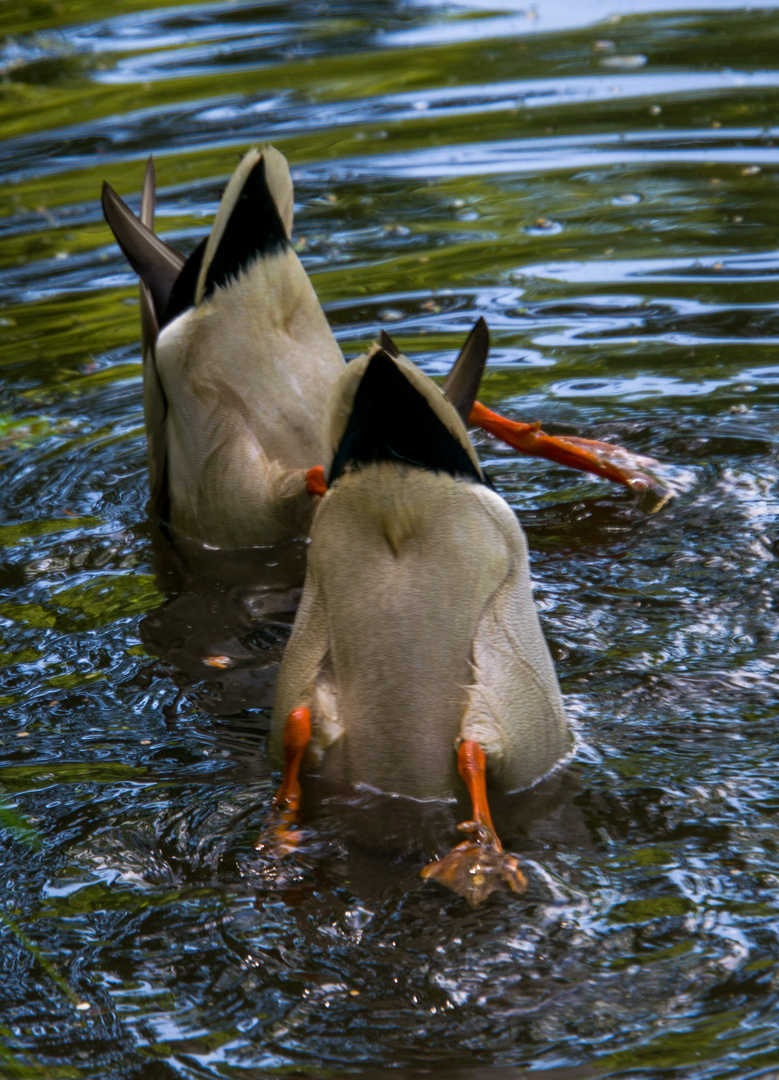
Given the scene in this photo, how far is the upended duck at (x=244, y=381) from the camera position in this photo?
4297 mm

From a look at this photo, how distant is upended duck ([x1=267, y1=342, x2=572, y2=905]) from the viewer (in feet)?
9.79

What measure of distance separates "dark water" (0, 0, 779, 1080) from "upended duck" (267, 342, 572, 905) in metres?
0.18

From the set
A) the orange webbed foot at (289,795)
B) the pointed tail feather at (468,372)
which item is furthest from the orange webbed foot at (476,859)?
the pointed tail feather at (468,372)

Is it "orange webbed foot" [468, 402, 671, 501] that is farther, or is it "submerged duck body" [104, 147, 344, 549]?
"orange webbed foot" [468, 402, 671, 501]

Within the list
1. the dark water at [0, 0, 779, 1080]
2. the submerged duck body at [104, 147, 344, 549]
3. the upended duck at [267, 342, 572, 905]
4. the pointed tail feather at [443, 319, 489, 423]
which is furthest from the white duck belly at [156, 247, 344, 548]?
the upended duck at [267, 342, 572, 905]

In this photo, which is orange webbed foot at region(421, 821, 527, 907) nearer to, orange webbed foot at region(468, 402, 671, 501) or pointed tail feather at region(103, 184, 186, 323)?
orange webbed foot at region(468, 402, 671, 501)

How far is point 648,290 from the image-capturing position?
5.96m

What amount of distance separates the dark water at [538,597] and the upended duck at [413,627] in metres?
0.18

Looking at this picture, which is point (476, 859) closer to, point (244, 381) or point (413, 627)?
point (413, 627)

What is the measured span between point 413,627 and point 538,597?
3.28 ft

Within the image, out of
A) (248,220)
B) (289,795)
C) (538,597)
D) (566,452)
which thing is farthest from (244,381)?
(289,795)

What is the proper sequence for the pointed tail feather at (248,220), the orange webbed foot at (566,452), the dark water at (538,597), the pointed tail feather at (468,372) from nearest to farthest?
the dark water at (538,597) → the pointed tail feather at (468,372) → the pointed tail feather at (248,220) → the orange webbed foot at (566,452)

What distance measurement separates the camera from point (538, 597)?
399 centimetres

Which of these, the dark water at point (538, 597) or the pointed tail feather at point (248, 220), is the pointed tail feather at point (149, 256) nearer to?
the pointed tail feather at point (248, 220)
